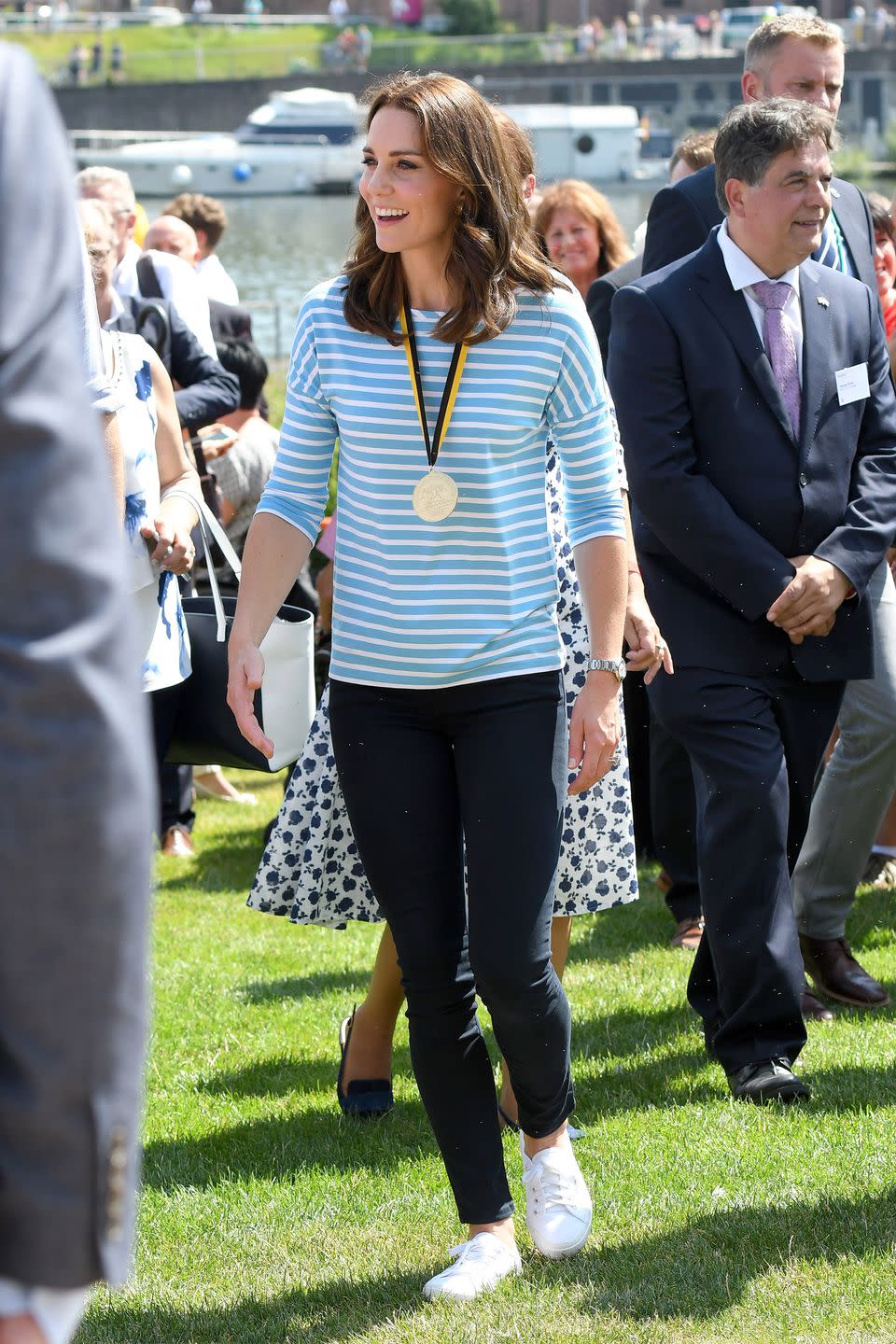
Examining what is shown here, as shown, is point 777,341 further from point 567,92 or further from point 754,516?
point 567,92

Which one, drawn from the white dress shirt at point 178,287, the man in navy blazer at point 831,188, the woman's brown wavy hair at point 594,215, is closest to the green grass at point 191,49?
the white dress shirt at point 178,287

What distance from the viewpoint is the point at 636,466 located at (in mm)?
4469

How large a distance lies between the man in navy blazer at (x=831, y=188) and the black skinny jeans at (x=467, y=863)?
82.4 inches

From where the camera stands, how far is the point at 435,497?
10.5ft

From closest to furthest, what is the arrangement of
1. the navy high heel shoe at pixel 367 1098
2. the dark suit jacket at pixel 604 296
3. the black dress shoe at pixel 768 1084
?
the black dress shoe at pixel 768 1084 → the navy high heel shoe at pixel 367 1098 → the dark suit jacket at pixel 604 296

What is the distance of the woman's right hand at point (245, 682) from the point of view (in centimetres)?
332

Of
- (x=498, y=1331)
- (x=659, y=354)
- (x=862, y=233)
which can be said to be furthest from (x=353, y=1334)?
(x=862, y=233)

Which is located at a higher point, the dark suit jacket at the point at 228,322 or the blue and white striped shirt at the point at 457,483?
the blue and white striped shirt at the point at 457,483

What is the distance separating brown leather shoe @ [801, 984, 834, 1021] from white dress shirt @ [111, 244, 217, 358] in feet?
11.2

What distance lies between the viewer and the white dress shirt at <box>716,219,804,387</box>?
4.43 m

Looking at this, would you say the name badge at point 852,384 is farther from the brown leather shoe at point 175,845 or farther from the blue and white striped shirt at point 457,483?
the brown leather shoe at point 175,845

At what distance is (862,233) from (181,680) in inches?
87.6

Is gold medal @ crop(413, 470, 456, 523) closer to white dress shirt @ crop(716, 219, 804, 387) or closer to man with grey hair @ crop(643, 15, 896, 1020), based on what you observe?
Result: white dress shirt @ crop(716, 219, 804, 387)

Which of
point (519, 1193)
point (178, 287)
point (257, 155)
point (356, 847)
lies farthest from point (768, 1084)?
point (257, 155)
